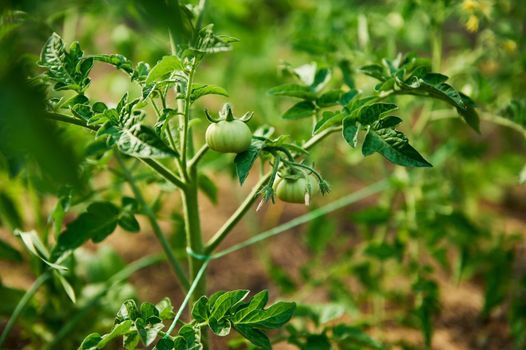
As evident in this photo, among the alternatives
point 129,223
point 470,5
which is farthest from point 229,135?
point 470,5

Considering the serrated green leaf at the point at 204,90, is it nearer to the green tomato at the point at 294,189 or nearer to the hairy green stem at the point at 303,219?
the green tomato at the point at 294,189

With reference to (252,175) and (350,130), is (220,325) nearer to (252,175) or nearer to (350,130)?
(350,130)

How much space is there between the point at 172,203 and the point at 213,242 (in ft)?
4.75

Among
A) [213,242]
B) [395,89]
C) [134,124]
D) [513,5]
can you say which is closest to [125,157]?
[213,242]

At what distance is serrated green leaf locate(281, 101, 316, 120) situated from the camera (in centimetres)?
99

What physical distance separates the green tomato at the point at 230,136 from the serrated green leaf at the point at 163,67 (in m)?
0.10

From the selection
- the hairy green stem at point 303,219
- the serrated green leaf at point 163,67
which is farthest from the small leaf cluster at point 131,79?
the hairy green stem at point 303,219

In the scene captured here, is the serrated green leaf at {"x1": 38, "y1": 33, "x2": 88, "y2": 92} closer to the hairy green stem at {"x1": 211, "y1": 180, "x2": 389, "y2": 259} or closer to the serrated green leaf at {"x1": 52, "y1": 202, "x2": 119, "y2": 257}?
the serrated green leaf at {"x1": 52, "y1": 202, "x2": 119, "y2": 257}

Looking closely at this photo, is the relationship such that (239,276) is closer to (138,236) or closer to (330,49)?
(138,236)

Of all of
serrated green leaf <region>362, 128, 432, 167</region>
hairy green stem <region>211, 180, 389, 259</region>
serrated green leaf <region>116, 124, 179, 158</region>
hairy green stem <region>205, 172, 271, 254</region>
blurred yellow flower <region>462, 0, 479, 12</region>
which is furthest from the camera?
blurred yellow flower <region>462, 0, 479, 12</region>

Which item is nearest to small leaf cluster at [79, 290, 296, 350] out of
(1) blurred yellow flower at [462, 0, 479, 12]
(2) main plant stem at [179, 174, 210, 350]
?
(2) main plant stem at [179, 174, 210, 350]

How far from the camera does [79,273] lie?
1.71 metres

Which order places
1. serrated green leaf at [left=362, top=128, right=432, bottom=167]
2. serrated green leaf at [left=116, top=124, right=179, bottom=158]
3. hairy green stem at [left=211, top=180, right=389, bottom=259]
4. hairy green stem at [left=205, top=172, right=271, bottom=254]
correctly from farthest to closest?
1. hairy green stem at [left=211, top=180, right=389, bottom=259]
2. hairy green stem at [left=205, top=172, right=271, bottom=254]
3. serrated green leaf at [left=362, top=128, right=432, bottom=167]
4. serrated green leaf at [left=116, top=124, right=179, bottom=158]

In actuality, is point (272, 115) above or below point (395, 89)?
below
